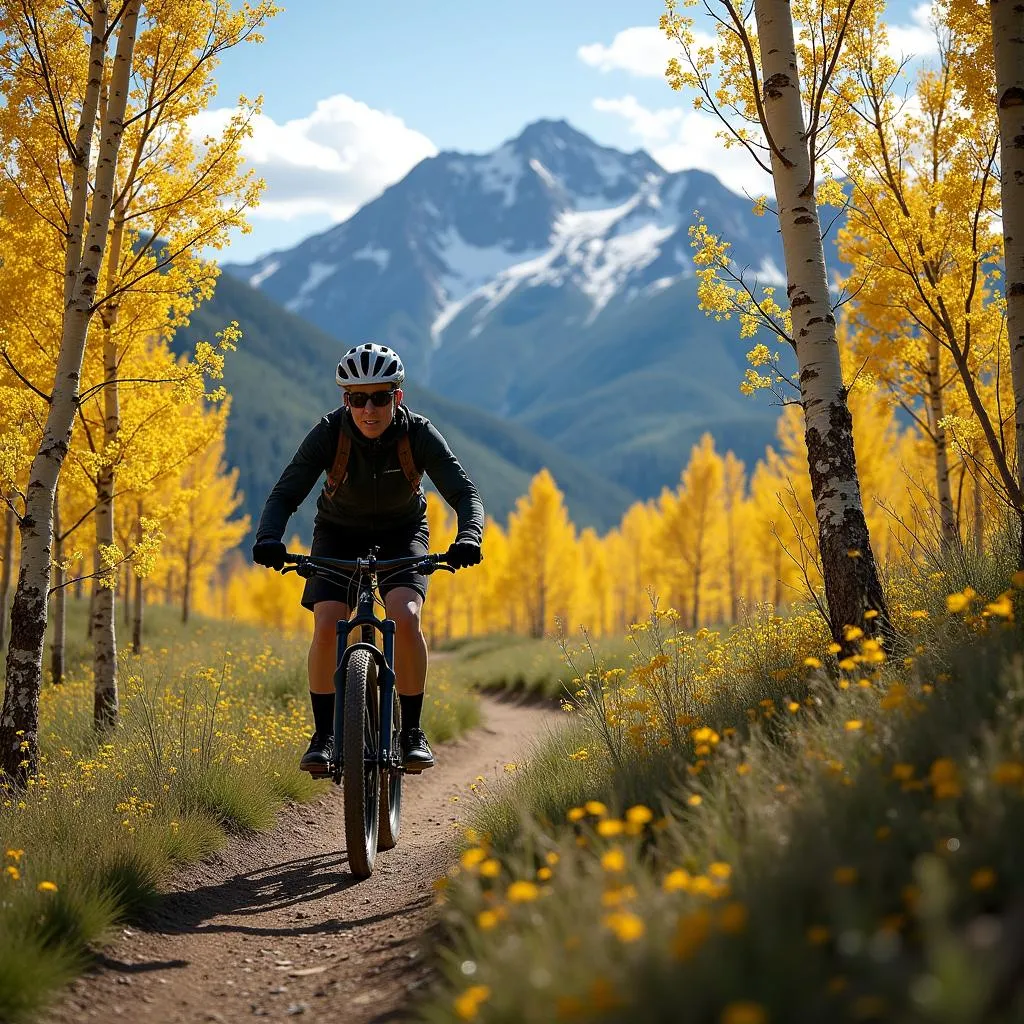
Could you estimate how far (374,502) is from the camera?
5.39m

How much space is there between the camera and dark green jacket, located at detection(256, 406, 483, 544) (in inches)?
208

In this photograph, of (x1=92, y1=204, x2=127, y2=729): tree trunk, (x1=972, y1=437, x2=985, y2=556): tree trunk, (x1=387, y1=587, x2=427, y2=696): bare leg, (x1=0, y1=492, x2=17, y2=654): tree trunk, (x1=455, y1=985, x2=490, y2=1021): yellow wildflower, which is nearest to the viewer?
(x1=455, y1=985, x2=490, y2=1021): yellow wildflower

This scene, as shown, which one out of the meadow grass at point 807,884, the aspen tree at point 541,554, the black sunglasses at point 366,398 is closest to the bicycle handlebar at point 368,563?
the black sunglasses at point 366,398

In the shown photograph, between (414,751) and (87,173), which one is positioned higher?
(87,173)

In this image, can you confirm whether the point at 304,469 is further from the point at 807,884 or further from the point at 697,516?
the point at 697,516

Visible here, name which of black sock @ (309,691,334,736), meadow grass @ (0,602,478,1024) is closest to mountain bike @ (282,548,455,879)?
black sock @ (309,691,334,736)

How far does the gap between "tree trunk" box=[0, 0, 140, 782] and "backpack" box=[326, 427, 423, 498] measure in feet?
7.34

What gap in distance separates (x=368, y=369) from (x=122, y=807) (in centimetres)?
285

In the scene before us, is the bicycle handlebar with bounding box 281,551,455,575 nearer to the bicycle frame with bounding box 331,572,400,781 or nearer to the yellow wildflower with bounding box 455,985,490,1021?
the bicycle frame with bounding box 331,572,400,781

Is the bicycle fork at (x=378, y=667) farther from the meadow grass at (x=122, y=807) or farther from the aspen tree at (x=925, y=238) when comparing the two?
the aspen tree at (x=925, y=238)

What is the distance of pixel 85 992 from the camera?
3385 mm

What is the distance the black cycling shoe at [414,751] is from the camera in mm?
5090

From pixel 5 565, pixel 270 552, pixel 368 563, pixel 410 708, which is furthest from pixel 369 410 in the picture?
pixel 5 565

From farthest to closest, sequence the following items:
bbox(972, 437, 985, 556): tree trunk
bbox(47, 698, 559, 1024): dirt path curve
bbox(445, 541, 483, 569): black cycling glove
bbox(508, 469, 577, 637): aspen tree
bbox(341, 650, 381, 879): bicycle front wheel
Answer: bbox(508, 469, 577, 637): aspen tree < bbox(972, 437, 985, 556): tree trunk < bbox(445, 541, 483, 569): black cycling glove < bbox(341, 650, 381, 879): bicycle front wheel < bbox(47, 698, 559, 1024): dirt path curve
